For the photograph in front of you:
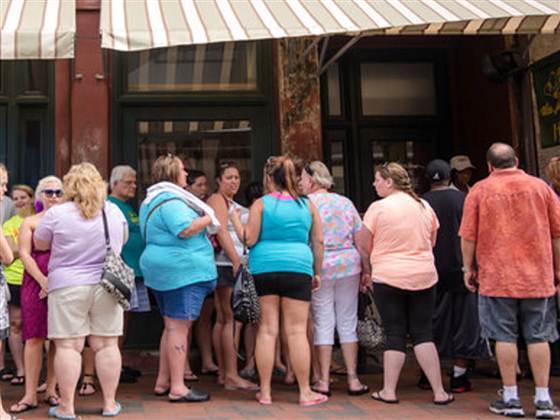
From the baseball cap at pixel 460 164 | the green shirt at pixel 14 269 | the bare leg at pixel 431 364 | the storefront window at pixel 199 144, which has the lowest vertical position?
the bare leg at pixel 431 364

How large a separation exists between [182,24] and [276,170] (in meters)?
1.31

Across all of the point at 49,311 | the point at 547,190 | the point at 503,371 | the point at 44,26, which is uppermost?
the point at 44,26

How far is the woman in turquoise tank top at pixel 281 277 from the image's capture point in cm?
535

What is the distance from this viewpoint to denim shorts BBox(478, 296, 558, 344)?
5078 millimetres

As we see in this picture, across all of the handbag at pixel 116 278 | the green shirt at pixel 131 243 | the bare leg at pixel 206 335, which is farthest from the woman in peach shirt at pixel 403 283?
the green shirt at pixel 131 243

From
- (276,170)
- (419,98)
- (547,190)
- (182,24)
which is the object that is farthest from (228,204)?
(419,98)

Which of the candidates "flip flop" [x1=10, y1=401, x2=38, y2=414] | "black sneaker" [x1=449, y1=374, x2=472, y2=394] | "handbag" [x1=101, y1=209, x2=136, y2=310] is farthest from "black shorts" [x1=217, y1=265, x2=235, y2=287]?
"black sneaker" [x1=449, y1=374, x2=472, y2=394]

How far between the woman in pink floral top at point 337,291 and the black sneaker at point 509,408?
1.11 metres

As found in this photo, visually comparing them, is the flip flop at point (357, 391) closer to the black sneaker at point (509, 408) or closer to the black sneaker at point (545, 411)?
the black sneaker at point (509, 408)

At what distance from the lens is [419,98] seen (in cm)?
919

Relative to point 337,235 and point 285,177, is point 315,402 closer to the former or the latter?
point 337,235

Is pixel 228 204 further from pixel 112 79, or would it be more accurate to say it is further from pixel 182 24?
pixel 112 79

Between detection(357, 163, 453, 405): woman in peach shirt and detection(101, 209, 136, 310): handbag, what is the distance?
6.02ft

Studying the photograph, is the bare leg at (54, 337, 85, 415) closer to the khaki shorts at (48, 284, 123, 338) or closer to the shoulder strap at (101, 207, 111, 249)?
the khaki shorts at (48, 284, 123, 338)
